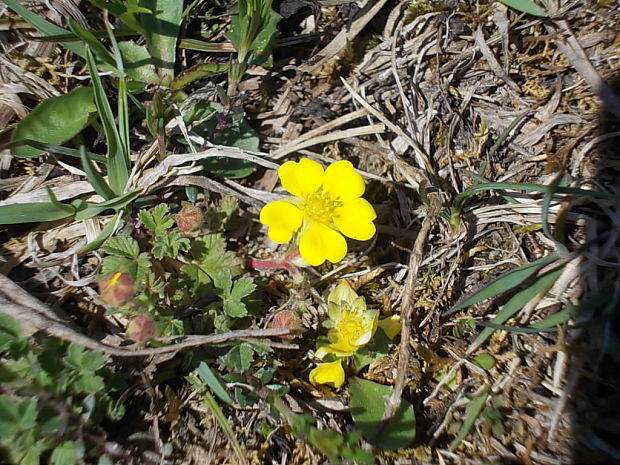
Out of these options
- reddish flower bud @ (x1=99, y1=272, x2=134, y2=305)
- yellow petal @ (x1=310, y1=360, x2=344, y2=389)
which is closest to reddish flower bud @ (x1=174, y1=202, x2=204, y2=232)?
reddish flower bud @ (x1=99, y1=272, x2=134, y2=305)

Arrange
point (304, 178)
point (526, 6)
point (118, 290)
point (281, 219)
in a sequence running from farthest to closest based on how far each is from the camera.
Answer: point (526, 6), point (304, 178), point (281, 219), point (118, 290)

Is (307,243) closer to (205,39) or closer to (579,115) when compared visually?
(205,39)

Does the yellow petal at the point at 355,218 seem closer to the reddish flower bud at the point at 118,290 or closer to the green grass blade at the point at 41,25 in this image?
the reddish flower bud at the point at 118,290

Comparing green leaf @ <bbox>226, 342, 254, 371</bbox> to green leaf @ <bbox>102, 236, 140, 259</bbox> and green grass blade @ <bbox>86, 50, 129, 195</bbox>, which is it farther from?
green grass blade @ <bbox>86, 50, 129, 195</bbox>

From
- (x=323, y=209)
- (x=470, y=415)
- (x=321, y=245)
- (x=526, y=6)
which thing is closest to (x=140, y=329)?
(x=321, y=245)

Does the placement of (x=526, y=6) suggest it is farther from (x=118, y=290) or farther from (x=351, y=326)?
(x=118, y=290)
